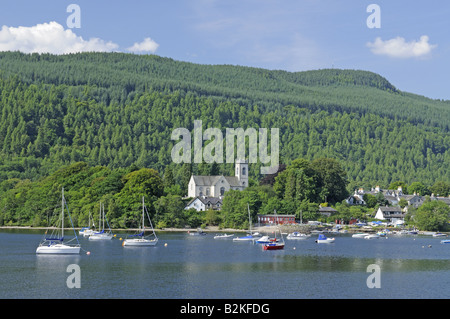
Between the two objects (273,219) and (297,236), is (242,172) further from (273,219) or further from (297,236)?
(297,236)

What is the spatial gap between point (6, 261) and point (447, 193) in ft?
479

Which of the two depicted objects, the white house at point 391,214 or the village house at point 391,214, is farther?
the white house at point 391,214

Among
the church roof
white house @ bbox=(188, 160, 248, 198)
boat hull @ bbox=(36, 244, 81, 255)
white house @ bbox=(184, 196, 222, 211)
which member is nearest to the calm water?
boat hull @ bbox=(36, 244, 81, 255)

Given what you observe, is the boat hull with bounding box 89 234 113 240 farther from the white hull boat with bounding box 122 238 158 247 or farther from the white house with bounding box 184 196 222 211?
the white house with bounding box 184 196 222 211

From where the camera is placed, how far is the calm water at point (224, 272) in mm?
52156

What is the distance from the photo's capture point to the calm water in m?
52.2

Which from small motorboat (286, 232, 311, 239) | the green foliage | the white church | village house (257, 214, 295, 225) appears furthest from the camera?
the white church

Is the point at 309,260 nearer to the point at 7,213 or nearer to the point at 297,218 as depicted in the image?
the point at 297,218

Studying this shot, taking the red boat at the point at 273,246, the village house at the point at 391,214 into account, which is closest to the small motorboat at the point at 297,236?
the red boat at the point at 273,246

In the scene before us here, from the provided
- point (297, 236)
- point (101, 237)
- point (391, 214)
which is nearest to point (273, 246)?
point (297, 236)

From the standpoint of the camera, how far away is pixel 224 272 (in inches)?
2490

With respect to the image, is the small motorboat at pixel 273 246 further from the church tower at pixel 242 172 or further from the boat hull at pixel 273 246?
the church tower at pixel 242 172

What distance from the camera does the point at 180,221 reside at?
430ft
